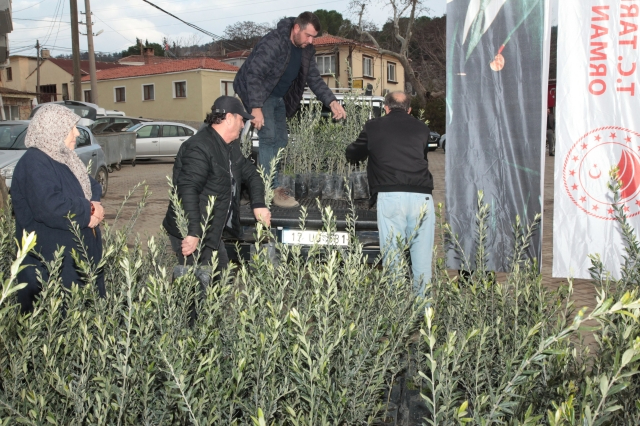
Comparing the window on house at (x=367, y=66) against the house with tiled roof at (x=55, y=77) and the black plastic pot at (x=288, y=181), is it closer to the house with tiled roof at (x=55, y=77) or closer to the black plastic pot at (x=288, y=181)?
the house with tiled roof at (x=55, y=77)

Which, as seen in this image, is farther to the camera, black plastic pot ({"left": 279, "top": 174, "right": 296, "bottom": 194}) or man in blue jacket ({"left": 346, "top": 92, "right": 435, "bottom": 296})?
black plastic pot ({"left": 279, "top": 174, "right": 296, "bottom": 194})

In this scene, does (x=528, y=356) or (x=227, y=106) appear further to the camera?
(x=227, y=106)

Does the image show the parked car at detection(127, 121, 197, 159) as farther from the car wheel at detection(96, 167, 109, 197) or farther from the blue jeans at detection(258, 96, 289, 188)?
the blue jeans at detection(258, 96, 289, 188)

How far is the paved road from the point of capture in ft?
23.3

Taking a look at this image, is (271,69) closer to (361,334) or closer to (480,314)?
(480,314)

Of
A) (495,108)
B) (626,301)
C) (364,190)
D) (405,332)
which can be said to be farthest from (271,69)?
(626,301)

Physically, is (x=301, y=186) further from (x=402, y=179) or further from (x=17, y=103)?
(x=17, y=103)

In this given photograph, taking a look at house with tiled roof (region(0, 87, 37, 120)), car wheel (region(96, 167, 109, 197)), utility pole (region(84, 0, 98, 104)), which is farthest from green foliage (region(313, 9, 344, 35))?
car wheel (region(96, 167, 109, 197))

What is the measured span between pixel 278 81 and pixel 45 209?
3.33m

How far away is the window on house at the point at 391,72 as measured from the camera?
67.0 m

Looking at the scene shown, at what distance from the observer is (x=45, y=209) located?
13.4 ft

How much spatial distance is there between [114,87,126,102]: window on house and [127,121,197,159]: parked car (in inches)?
1391

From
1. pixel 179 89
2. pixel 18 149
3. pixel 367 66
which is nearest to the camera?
pixel 18 149

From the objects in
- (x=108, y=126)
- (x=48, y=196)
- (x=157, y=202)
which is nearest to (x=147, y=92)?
(x=108, y=126)
